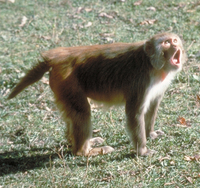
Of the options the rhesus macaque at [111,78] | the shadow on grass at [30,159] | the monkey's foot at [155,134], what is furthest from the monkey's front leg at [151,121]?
the shadow on grass at [30,159]

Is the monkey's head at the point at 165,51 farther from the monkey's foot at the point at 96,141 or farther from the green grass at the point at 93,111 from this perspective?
the monkey's foot at the point at 96,141

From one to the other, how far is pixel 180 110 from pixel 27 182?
283 cm

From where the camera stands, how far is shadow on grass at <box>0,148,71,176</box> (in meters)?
5.29

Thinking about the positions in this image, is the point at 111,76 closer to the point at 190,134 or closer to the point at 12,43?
the point at 190,134

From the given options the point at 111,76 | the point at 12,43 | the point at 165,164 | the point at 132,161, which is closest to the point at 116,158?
the point at 132,161

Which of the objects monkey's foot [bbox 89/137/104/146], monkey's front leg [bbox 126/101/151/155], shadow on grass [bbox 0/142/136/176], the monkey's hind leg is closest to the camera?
monkey's front leg [bbox 126/101/151/155]

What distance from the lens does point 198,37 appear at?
319 inches

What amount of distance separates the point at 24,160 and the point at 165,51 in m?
2.62

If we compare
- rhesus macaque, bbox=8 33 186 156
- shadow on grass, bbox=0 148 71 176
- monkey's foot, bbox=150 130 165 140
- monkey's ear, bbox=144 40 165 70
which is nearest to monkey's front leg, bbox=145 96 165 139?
monkey's foot, bbox=150 130 165 140

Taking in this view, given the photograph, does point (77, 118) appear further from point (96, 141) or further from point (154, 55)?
point (154, 55)

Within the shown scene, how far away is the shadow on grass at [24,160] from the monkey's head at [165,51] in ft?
6.45

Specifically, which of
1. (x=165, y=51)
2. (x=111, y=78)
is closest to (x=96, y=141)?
(x=111, y=78)

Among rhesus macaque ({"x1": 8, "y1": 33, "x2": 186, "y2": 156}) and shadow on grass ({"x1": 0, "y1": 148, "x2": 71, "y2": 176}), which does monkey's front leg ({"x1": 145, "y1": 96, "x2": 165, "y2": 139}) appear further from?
shadow on grass ({"x1": 0, "y1": 148, "x2": 71, "y2": 176})

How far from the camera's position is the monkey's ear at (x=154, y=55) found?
471 centimetres
